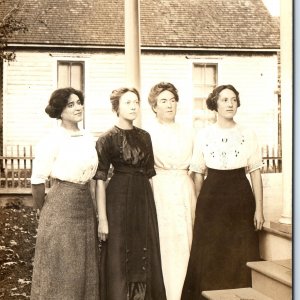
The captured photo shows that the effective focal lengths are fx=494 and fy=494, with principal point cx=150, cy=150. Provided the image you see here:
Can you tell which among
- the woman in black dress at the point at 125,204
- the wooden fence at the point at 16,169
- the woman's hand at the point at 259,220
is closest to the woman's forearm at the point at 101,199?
the woman in black dress at the point at 125,204

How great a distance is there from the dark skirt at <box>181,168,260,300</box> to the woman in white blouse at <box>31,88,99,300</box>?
0.52m

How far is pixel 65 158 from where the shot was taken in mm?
2168

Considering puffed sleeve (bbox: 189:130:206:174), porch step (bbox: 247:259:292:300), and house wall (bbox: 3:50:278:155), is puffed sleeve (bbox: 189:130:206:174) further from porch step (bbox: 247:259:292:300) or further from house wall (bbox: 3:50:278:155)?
porch step (bbox: 247:259:292:300)

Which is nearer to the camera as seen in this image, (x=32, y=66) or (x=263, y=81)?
(x=32, y=66)

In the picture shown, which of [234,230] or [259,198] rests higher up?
[259,198]

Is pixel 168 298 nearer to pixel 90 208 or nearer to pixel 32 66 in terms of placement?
pixel 90 208

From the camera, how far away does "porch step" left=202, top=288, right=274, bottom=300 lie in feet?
7.84

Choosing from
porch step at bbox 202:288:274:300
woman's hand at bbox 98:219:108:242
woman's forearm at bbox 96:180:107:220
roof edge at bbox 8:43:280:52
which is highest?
roof edge at bbox 8:43:280:52

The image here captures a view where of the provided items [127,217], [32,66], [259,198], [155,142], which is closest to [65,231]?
[127,217]

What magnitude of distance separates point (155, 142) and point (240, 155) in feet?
1.42

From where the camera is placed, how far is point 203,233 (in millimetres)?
2455

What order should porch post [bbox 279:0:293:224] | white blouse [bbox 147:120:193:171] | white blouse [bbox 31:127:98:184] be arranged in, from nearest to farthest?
white blouse [bbox 31:127:98:184]
white blouse [bbox 147:120:193:171]
porch post [bbox 279:0:293:224]

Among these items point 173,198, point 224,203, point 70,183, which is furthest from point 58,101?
point 224,203

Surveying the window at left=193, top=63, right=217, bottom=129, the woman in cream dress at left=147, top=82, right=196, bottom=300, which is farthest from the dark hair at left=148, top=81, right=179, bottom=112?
the window at left=193, top=63, right=217, bottom=129
